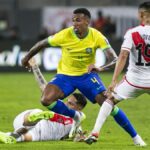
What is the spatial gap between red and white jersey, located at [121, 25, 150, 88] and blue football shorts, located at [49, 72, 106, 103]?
90cm

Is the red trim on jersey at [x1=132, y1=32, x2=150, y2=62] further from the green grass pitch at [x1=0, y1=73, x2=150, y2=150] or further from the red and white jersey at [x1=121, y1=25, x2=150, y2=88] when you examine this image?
the green grass pitch at [x1=0, y1=73, x2=150, y2=150]

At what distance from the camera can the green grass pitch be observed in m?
12.2

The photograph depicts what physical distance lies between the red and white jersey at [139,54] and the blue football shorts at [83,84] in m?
0.90

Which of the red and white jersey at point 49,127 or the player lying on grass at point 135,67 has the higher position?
the player lying on grass at point 135,67

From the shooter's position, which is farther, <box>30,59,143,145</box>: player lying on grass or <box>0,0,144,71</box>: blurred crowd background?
<box>0,0,144,71</box>: blurred crowd background

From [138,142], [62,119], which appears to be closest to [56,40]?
[62,119]

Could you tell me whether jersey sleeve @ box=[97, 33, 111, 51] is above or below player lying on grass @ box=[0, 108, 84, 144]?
above

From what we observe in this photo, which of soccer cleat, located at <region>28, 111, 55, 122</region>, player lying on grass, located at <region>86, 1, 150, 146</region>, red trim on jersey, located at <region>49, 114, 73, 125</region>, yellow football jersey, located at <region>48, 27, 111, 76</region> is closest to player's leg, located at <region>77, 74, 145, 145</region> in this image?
player lying on grass, located at <region>86, 1, 150, 146</region>

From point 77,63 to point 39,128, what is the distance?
1184 mm

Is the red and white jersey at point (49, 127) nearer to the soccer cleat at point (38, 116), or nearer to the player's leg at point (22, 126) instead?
the player's leg at point (22, 126)

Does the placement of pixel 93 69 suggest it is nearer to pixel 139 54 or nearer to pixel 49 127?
pixel 139 54

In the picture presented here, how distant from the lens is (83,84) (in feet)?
42.3

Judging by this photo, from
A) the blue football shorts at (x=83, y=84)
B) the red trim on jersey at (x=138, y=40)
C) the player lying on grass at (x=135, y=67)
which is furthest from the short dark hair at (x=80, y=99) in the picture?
the red trim on jersey at (x=138, y=40)

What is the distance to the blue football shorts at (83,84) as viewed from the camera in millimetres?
12844
